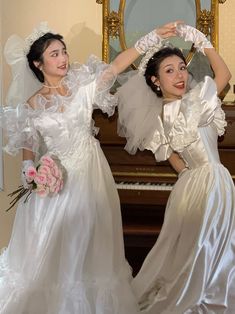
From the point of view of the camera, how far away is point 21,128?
2664mm

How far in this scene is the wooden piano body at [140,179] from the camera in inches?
117

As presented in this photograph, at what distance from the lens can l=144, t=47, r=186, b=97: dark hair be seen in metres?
2.77

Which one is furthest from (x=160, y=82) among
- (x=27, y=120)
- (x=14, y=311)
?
(x=14, y=311)

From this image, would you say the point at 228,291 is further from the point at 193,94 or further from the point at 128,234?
the point at 193,94

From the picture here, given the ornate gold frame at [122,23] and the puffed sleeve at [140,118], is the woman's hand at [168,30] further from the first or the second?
the ornate gold frame at [122,23]

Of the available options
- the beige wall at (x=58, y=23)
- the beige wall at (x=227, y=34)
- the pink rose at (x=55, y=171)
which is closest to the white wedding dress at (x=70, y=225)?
the pink rose at (x=55, y=171)

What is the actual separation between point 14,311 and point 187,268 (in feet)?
2.59

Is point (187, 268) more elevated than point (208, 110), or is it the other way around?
point (208, 110)

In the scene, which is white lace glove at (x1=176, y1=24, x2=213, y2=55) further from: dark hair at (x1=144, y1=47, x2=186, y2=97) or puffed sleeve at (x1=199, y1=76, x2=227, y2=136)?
puffed sleeve at (x1=199, y1=76, x2=227, y2=136)

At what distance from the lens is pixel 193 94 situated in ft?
8.56

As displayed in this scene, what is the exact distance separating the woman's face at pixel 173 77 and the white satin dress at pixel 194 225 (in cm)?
10

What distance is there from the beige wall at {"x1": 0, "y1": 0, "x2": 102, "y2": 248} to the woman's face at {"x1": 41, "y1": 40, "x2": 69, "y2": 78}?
0.92m

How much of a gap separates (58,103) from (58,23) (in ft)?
4.01

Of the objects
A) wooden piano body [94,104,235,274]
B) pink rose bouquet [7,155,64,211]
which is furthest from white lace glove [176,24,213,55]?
pink rose bouquet [7,155,64,211]
